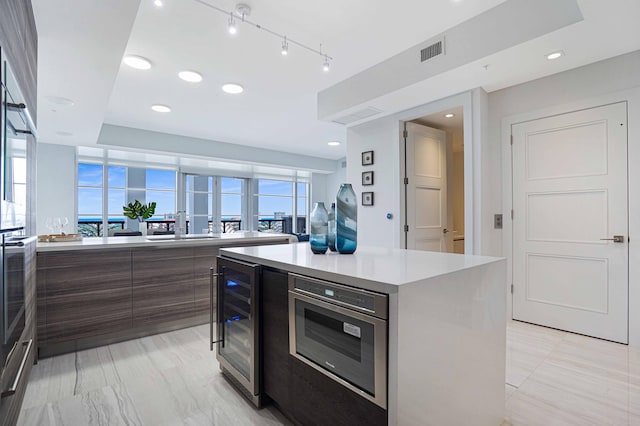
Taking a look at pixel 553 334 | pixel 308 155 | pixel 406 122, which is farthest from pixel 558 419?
pixel 308 155

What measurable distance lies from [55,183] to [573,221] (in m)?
7.72

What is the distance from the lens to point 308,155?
880 centimetres

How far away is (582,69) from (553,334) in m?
2.46

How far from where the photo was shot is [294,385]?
160 cm

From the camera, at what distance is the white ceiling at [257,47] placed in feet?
7.25

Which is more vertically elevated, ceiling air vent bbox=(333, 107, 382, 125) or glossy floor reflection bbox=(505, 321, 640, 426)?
ceiling air vent bbox=(333, 107, 382, 125)

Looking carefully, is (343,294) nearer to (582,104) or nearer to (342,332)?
(342,332)

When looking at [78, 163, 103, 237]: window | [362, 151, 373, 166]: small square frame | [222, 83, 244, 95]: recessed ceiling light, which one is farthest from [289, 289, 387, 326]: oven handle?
[78, 163, 103, 237]: window

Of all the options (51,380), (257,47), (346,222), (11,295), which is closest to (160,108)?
(257,47)

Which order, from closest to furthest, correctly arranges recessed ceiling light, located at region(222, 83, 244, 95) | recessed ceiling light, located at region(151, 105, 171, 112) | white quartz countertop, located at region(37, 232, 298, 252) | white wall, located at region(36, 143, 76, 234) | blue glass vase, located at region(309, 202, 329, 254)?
blue glass vase, located at region(309, 202, 329, 254) < white quartz countertop, located at region(37, 232, 298, 252) < recessed ceiling light, located at region(222, 83, 244, 95) < recessed ceiling light, located at region(151, 105, 171, 112) < white wall, located at region(36, 143, 76, 234)

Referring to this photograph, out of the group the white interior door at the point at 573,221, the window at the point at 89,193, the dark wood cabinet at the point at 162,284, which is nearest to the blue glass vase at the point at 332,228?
the dark wood cabinet at the point at 162,284

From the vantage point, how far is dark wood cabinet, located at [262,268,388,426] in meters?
1.24

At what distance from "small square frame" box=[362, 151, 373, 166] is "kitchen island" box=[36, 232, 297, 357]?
225 cm

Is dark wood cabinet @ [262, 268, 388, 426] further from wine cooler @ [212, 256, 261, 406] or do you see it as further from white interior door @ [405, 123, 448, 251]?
white interior door @ [405, 123, 448, 251]
